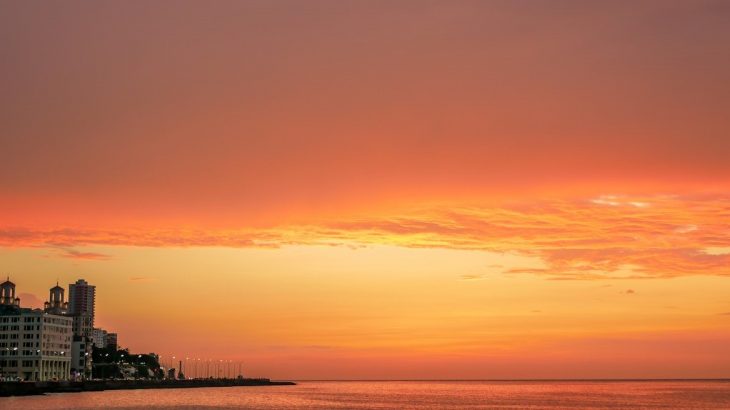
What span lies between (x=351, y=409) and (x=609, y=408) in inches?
2234

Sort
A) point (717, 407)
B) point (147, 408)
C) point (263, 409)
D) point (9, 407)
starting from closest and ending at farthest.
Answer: point (9, 407), point (147, 408), point (263, 409), point (717, 407)

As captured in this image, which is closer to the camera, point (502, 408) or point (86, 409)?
point (86, 409)

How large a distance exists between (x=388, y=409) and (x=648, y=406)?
60.5 metres

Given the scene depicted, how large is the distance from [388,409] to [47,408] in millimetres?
70147

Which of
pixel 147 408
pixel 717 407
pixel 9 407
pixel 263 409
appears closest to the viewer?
pixel 9 407

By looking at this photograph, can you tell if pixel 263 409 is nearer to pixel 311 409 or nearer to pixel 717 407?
pixel 311 409

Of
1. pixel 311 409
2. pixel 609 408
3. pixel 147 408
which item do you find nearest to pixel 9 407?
pixel 147 408

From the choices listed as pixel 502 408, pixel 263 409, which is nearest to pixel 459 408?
pixel 502 408

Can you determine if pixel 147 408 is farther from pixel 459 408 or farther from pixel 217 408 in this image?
pixel 459 408

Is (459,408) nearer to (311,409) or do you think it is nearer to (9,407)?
(311,409)

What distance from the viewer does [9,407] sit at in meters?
152

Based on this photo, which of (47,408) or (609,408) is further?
(609,408)

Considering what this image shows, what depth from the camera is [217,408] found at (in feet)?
582

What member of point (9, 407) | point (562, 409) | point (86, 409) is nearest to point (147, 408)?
point (86, 409)
